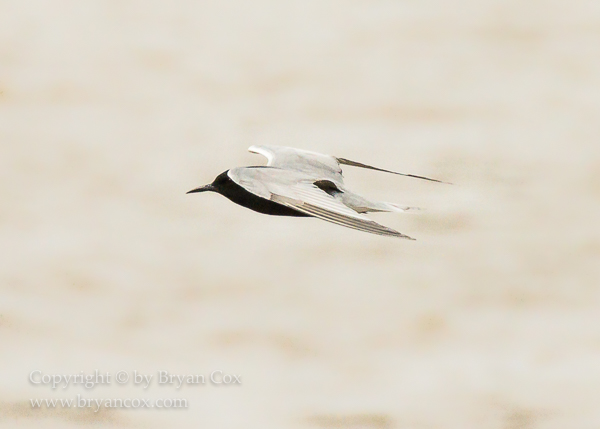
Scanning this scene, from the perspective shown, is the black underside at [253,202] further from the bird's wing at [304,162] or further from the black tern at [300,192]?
the bird's wing at [304,162]

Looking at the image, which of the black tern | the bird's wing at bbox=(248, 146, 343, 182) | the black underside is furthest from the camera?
the bird's wing at bbox=(248, 146, 343, 182)

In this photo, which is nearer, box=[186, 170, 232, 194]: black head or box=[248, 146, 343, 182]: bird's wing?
box=[186, 170, 232, 194]: black head

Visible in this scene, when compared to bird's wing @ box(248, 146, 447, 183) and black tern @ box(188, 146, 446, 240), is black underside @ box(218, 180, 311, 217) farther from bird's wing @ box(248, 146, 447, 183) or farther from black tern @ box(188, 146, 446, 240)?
bird's wing @ box(248, 146, 447, 183)

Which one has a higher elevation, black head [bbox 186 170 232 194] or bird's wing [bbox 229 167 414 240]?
bird's wing [bbox 229 167 414 240]

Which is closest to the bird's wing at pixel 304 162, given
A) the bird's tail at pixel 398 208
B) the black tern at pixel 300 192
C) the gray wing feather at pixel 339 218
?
the black tern at pixel 300 192

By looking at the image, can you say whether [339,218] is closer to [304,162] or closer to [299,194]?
[299,194]

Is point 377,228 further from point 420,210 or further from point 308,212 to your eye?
point 420,210

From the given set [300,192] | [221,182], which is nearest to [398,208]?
[300,192]

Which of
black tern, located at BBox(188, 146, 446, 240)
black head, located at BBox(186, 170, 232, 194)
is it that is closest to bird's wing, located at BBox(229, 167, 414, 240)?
black tern, located at BBox(188, 146, 446, 240)
